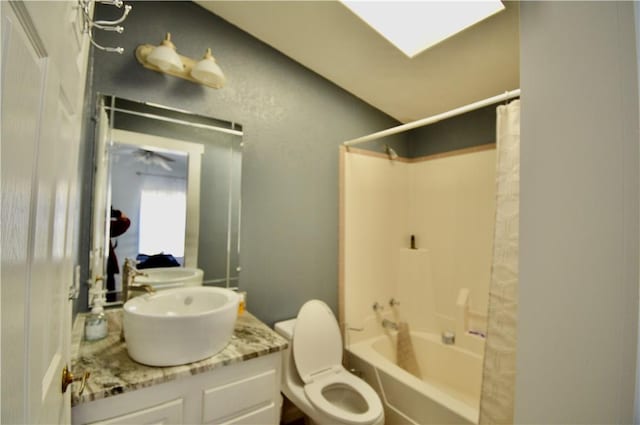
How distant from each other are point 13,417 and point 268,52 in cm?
203

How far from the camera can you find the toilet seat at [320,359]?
60.7 inches

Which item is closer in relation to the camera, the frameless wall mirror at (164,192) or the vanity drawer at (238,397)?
the vanity drawer at (238,397)

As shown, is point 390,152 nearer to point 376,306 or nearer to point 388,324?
point 376,306

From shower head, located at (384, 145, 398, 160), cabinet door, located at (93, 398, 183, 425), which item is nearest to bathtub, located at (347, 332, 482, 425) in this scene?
cabinet door, located at (93, 398, 183, 425)

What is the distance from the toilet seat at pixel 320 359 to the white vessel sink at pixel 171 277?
0.66 m

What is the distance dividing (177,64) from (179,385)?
1449mm

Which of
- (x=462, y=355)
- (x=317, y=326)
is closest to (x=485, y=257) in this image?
(x=462, y=355)

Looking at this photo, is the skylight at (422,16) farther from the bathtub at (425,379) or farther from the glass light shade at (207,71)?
the bathtub at (425,379)

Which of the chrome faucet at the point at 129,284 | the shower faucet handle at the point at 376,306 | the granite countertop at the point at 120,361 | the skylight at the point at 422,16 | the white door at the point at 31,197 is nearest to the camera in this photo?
the white door at the point at 31,197

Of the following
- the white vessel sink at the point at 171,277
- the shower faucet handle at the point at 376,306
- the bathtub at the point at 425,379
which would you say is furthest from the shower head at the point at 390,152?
the white vessel sink at the point at 171,277

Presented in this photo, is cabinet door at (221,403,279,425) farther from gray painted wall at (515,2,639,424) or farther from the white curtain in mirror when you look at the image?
gray painted wall at (515,2,639,424)

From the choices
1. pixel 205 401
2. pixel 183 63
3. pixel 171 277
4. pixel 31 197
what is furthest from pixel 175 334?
pixel 183 63

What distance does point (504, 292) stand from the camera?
4.25 ft

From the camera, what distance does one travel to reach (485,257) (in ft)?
7.08
